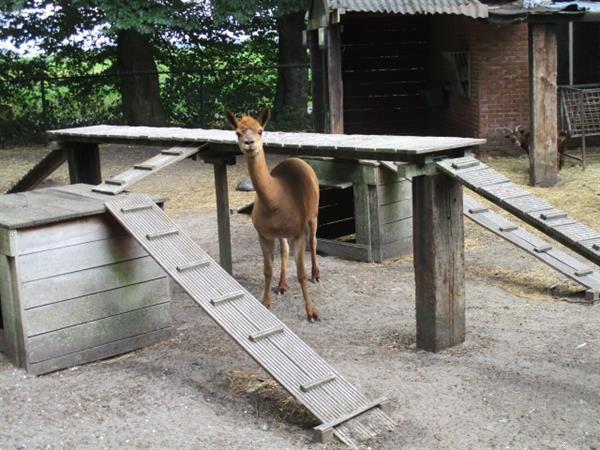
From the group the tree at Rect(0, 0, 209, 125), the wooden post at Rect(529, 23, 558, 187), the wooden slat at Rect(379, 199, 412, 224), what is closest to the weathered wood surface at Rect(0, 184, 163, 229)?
the wooden slat at Rect(379, 199, 412, 224)

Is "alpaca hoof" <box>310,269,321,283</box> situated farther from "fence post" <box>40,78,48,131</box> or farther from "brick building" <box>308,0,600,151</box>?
"fence post" <box>40,78,48,131</box>

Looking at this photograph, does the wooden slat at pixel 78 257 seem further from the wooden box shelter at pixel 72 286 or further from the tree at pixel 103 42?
the tree at pixel 103 42

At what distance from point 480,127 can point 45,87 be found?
1049 cm

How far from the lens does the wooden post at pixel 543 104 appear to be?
1202 centimetres

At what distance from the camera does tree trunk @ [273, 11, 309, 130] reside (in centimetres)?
1986

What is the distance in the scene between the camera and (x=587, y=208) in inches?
429

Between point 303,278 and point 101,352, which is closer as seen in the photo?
point 101,352

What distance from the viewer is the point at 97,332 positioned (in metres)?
6.34

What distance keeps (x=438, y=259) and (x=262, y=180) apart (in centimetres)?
149

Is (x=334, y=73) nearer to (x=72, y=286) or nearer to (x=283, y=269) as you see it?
(x=283, y=269)

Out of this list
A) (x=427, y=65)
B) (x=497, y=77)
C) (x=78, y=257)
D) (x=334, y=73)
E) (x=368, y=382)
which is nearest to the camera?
(x=368, y=382)

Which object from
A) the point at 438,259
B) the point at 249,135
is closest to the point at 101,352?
the point at 249,135

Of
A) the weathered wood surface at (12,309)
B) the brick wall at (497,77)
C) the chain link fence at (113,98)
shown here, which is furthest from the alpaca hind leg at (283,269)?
the chain link fence at (113,98)

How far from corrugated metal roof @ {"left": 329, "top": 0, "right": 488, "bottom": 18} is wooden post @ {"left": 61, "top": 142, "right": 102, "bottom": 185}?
4.84m
